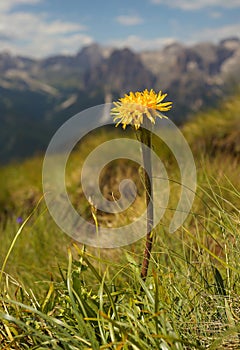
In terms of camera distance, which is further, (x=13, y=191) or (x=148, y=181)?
(x=13, y=191)

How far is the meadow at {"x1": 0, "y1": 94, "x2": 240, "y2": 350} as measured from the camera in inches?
52.6

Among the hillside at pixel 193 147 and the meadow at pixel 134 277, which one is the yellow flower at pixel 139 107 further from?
the hillside at pixel 193 147

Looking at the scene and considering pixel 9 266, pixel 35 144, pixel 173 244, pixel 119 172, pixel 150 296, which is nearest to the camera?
pixel 150 296

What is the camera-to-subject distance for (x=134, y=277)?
1.60 meters

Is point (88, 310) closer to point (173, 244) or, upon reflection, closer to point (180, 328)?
point (180, 328)

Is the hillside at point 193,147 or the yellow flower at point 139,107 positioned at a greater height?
the yellow flower at point 139,107

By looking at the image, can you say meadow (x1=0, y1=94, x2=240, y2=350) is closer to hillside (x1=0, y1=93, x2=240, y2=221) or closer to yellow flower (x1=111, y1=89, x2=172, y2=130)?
hillside (x1=0, y1=93, x2=240, y2=221)

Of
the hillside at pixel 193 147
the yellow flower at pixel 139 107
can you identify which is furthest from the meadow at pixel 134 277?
the yellow flower at pixel 139 107

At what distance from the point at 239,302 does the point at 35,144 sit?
653 feet

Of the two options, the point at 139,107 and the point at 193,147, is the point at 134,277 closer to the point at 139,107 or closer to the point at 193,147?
the point at 139,107

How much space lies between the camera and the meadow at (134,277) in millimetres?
A: 1335

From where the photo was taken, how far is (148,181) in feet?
5.06

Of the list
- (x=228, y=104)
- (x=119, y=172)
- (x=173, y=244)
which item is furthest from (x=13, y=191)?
(x=173, y=244)

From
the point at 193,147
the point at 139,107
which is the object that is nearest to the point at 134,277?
the point at 139,107
